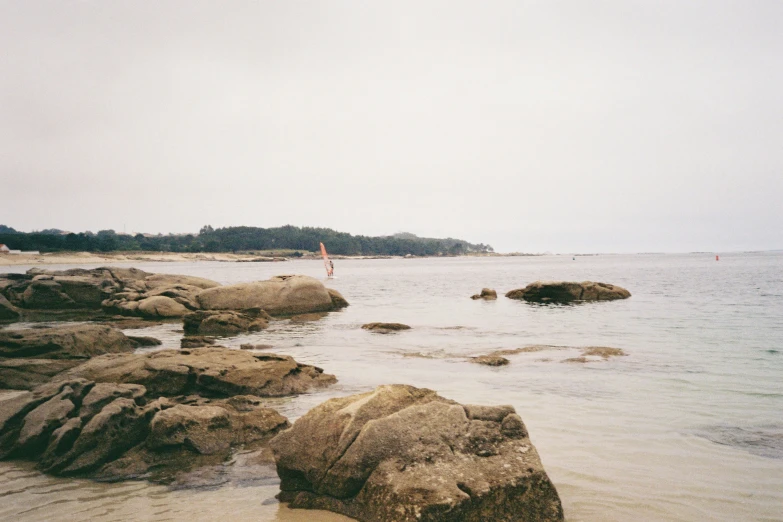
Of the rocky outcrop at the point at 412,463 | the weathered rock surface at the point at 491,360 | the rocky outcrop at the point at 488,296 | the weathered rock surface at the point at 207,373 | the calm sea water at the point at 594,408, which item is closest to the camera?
the rocky outcrop at the point at 412,463

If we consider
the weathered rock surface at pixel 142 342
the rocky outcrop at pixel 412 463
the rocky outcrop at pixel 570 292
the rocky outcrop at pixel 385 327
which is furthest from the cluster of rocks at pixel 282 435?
the rocky outcrop at pixel 570 292

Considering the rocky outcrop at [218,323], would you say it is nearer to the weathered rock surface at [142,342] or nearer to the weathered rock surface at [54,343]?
the weathered rock surface at [142,342]

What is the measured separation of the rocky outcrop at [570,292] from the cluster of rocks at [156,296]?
34.7 feet

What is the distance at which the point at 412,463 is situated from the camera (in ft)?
14.8

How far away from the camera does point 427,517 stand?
4016 mm

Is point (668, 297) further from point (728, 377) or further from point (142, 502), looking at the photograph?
point (142, 502)

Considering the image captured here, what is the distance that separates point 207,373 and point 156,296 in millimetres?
13582

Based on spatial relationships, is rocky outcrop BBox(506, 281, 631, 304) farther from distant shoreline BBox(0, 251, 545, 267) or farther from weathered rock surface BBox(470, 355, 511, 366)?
distant shoreline BBox(0, 251, 545, 267)

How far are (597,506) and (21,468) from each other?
222 inches

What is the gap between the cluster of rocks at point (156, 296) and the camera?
20328 mm

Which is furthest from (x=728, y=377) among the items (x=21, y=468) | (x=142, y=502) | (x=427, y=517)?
(x=21, y=468)

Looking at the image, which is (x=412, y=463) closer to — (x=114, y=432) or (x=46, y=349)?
(x=114, y=432)

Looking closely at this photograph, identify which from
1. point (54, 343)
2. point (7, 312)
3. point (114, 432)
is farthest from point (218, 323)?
point (114, 432)

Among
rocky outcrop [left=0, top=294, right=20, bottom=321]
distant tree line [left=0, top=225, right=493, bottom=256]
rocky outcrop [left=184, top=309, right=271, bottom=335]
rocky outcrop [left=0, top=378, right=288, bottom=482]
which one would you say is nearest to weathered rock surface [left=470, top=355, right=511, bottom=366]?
rocky outcrop [left=0, top=378, right=288, bottom=482]
